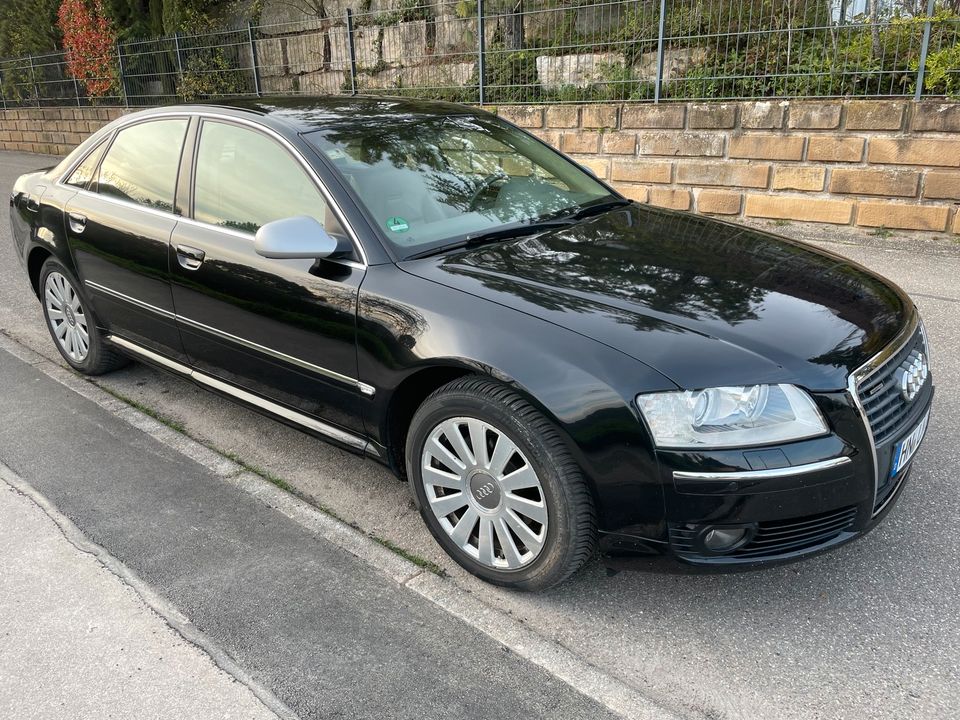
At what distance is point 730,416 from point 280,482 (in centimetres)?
211

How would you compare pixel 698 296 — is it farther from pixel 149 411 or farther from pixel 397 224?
pixel 149 411

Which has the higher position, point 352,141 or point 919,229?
point 352,141

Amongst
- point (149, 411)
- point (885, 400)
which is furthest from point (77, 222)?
point (885, 400)

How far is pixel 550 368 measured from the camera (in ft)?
7.83

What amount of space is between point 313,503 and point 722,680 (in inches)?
71.7

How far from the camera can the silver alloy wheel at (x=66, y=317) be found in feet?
15.1

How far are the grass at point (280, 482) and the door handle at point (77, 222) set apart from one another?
961 millimetres

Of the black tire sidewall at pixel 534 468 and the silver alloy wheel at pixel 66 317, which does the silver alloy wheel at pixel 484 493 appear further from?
the silver alloy wheel at pixel 66 317

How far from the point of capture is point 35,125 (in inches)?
768

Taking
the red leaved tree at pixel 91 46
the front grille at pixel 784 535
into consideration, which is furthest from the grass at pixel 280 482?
the red leaved tree at pixel 91 46

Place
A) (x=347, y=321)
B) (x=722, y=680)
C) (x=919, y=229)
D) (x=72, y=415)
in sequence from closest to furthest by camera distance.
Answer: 1. (x=722, y=680)
2. (x=347, y=321)
3. (x=72, y=415)
4. (x=919, y=229)

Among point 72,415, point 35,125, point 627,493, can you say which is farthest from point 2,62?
point 627,493

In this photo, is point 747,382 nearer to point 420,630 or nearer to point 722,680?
point 722,680

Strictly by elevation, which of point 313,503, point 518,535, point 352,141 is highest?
point 352,141
